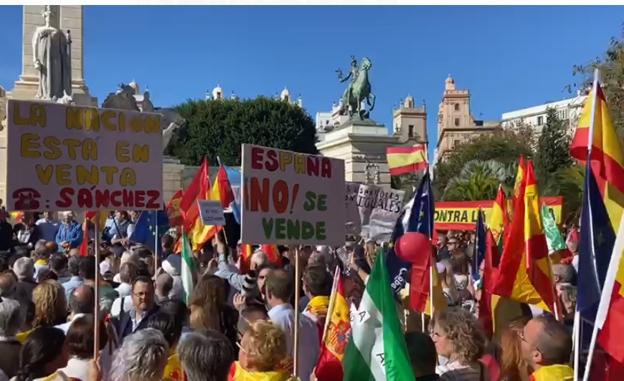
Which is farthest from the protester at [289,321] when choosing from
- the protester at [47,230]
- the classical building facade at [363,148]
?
the classical building facade at [363,148]

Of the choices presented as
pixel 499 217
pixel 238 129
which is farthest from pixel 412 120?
pixel 499 217

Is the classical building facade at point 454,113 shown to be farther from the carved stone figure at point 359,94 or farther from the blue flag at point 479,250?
the blue flag at point 479,250

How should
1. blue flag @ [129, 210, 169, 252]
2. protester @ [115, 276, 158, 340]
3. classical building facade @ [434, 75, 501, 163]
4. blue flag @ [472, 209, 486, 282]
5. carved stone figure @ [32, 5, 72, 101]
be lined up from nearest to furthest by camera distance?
protester @ [115, 276, 158, 340] → blue flag @ [472, 209, 486, 282] → blue flag @ [129, 210, 169, 252] → carved stone figure @ [32, 5, 72, 101] → classical building facade @ [434, 75, 501, 163]

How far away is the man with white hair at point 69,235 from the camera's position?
13.4m

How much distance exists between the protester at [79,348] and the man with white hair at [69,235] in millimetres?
9189

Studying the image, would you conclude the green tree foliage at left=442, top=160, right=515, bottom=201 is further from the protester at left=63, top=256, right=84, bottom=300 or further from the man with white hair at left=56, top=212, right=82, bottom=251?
the protester at left=63, top=256, right=84, bottom=300

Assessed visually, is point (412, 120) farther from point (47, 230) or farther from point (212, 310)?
point (212, 310)

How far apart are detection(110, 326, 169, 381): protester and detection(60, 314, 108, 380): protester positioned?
45 cm

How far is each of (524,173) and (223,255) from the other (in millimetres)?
4112

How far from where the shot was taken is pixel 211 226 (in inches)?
411

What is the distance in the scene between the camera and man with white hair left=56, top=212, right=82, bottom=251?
1342 centimetres

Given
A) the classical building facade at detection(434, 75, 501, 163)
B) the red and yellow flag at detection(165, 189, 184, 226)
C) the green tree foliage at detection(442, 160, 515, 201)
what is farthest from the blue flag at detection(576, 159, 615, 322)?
the classical building facade at detection(434, 75, 501, 163)

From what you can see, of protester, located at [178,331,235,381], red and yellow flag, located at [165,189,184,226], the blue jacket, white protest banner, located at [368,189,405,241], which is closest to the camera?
protester, located at [178,331,235,381]

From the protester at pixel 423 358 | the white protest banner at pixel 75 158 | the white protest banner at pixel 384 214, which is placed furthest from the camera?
the white protest banner at pixel 384 214
